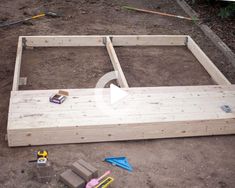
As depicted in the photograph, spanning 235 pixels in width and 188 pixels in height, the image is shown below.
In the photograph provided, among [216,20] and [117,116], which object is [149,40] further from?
[117,116]

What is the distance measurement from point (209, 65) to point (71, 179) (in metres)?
3.58

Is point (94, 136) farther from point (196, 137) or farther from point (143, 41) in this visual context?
point (143, 41)

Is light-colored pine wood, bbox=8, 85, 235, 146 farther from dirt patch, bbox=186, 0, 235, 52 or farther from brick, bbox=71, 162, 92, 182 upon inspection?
dirt patch, bbox=186, 0, 235, 52

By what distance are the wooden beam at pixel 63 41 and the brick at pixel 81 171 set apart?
11.1 feet

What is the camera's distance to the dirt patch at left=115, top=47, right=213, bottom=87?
609 cm

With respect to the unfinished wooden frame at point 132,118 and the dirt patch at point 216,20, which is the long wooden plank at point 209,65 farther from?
the dirt patch at point 216,20

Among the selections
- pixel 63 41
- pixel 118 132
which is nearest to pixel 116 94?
pixel 118 132

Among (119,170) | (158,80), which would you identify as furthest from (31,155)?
(158,80)

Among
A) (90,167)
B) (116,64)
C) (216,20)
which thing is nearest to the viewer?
(90,167)

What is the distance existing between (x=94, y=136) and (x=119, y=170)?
1.92 feet

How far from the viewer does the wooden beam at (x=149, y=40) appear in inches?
275

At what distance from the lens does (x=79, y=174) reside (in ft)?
12.8

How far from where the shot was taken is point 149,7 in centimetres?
929
